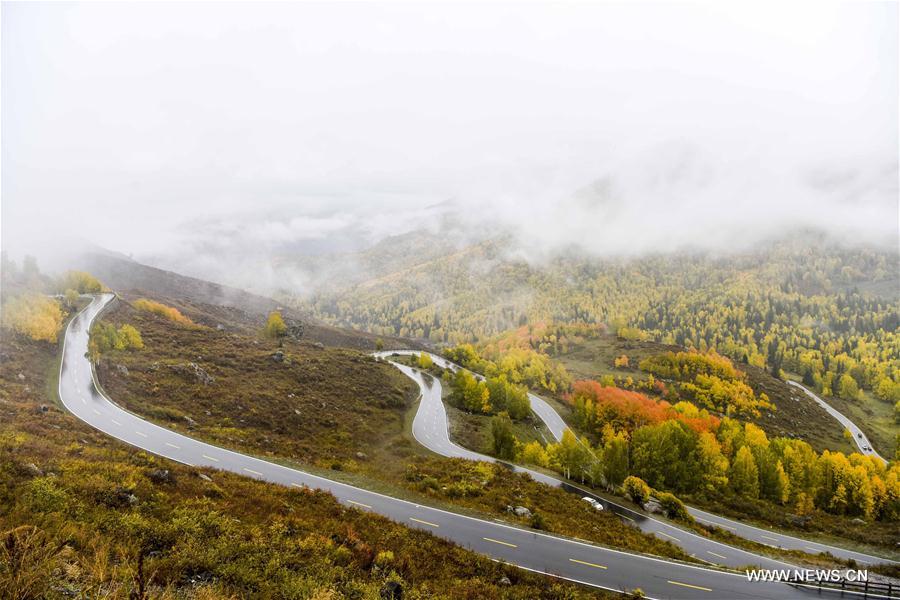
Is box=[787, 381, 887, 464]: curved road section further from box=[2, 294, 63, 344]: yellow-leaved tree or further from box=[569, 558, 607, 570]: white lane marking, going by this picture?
box=[2, 294, 63, 344]: yellow-leaved tree

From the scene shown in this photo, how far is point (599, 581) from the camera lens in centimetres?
2467

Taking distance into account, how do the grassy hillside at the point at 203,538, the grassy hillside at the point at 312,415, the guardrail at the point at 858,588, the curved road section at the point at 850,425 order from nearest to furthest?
1. the grassy hillside at the point at 203,538
2. the guardrail at the point at 858,588
3. the grassy hillside at the point at 312,415
4. the curved road section at the point at 850,425

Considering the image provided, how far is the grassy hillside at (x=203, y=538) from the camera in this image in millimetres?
13039

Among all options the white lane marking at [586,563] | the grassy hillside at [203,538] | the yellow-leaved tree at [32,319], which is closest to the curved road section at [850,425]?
the white lane marking at [586,563]

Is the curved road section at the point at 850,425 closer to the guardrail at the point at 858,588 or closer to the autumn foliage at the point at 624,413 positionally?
the autumn foliage at the point at 624,413

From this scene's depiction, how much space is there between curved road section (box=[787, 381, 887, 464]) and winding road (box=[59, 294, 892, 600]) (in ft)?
444

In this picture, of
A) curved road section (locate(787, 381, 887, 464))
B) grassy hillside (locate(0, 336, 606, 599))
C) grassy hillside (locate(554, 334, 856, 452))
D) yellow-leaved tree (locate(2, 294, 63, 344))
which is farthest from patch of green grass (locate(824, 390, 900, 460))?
yellow-leaved tree (locate(2, 294, 63, 344))

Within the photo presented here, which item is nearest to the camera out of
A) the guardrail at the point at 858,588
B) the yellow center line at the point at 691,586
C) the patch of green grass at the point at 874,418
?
the guardrail at the point at 858,588

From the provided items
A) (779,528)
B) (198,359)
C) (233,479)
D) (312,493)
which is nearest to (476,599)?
(312,493)

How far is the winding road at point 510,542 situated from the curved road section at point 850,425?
135307 mm

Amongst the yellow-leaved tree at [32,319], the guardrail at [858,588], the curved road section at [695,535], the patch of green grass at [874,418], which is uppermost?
the yellow-leaved tree at [32,319]

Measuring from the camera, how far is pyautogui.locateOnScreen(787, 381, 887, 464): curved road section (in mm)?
126500

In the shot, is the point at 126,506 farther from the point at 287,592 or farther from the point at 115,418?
the point at 115,418

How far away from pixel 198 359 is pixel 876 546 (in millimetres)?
104734
